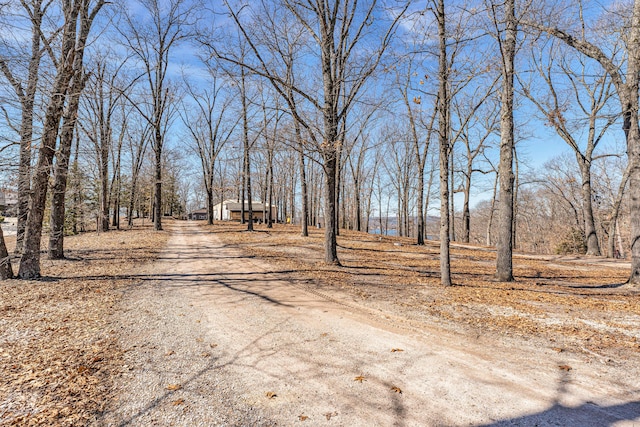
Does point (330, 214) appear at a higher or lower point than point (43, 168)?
lower

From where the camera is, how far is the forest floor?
2.77m

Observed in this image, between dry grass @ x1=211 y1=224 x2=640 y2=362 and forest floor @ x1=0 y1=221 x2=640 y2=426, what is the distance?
1.8 inches

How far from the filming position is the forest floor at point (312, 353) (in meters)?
2.77

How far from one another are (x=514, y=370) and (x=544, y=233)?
4519cm

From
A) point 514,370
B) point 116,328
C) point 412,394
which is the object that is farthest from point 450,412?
point 116,328

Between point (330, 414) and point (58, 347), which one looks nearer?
Result: point (330, 414)

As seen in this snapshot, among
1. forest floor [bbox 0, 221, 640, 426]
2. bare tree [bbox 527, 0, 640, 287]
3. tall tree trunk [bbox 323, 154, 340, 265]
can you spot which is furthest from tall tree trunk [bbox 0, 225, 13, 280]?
bare tree [bbox 527, 0, 640, 287]

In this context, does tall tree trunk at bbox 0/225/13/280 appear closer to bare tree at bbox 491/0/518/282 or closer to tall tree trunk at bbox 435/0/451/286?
tall tree trunk at bbox 435/0/451/286

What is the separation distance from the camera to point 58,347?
404cm

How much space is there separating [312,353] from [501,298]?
4.90 metres

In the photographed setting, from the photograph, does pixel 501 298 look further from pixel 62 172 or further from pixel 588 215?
pixel 588 215

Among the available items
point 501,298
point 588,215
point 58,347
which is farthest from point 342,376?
point 588,215

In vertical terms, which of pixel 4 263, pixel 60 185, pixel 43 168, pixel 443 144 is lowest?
pixel 4 263

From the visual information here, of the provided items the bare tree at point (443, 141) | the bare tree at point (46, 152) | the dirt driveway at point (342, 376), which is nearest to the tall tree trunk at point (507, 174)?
the bare tree at point (443, 141)
